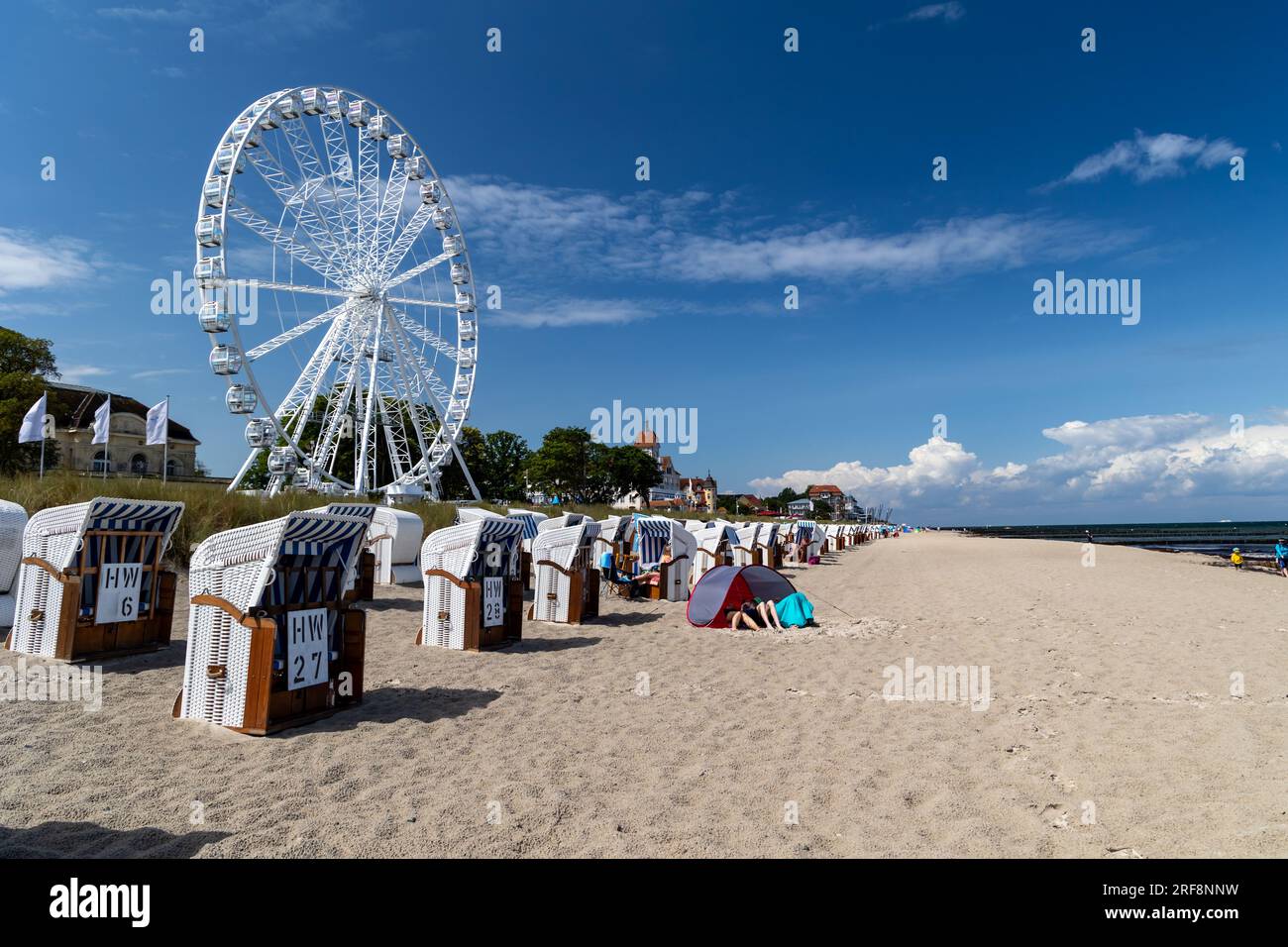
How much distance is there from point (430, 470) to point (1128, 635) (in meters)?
31.7

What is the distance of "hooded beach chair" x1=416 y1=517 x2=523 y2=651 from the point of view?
800 cm

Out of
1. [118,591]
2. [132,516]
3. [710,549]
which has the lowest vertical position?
[710,549]

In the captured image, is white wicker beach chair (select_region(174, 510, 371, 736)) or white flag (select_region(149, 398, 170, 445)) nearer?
white wicker beach chair (select_region(174, 510, 371, 736))

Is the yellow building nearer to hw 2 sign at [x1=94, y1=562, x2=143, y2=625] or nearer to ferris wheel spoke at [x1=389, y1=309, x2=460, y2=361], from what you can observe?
ferris wheel spoke at [x1=389, y1=309, x2=460, y2=361]

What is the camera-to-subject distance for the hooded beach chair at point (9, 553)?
7.03m

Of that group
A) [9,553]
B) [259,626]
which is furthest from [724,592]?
[9,553]

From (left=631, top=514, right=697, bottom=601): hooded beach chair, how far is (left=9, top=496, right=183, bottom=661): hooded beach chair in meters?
8.22

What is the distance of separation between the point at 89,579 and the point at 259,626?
3.00m

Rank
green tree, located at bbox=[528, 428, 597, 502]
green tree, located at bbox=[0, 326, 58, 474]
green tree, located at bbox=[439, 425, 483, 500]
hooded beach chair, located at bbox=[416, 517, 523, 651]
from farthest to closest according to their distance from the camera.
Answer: green tree, located at bbox=[528, 428, 597, 502] → green tree, located at bbox=[439, 425, 483, 500] → green tree, located at bbox=[0, 326, 58, 474] → hooded beach chair, located at bbox=[416, 517, 523, 651]

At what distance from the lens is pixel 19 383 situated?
3031cm

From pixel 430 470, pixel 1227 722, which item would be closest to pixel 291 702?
pixel 1227 722

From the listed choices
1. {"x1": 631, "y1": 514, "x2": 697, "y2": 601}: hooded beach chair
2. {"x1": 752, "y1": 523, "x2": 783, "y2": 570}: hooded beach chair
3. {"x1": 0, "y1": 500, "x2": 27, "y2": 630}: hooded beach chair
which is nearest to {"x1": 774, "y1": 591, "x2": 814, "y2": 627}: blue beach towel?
{"x1": 631, "y1": 514, "x2": 697, "y2": 601}: hooded beach chair

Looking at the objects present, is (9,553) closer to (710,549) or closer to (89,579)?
(89,579)

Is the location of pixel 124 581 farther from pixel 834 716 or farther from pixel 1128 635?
pixel 1128 635
